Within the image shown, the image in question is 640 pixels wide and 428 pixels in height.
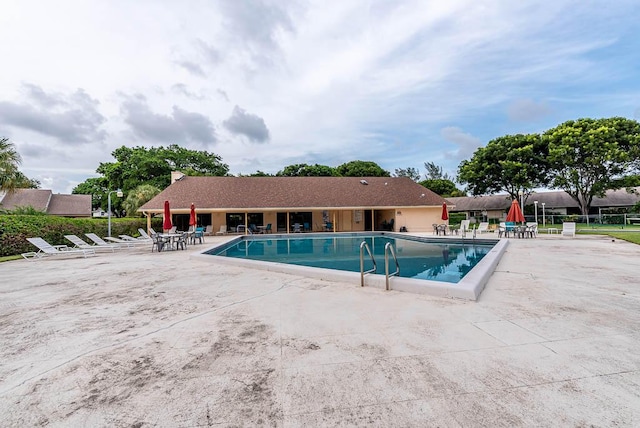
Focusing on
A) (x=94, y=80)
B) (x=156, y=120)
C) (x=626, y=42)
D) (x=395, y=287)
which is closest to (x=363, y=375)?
(x=395, y=287)

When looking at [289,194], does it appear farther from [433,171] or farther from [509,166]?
[433,171]

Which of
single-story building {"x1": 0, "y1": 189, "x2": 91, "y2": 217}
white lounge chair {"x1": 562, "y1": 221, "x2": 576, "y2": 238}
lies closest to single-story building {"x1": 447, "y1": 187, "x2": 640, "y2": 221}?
white lounge chair {"x1": 562, "y1": 221, "x2": 576, "y2": 238}

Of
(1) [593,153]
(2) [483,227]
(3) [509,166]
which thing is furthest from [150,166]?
(1) [593,153]

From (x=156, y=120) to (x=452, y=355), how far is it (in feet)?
128

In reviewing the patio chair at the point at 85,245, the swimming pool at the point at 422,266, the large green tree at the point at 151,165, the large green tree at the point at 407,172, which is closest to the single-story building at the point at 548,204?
the large green tree at the point at 407,172

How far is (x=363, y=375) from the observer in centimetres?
256

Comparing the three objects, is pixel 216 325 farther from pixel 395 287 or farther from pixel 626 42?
pixel 626 42

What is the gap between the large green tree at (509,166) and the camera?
3009cm

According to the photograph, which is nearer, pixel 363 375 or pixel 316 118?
pixel 363 375

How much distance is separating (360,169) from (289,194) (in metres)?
26.6

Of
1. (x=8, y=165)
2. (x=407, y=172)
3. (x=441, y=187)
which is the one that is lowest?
(x=8, y=165)

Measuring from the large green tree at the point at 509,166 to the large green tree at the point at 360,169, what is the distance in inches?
638

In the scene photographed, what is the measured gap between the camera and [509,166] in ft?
98.4

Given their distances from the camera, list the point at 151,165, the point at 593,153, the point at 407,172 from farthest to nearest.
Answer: the point at 407,172 → the point at 151,165 → the point at 593,153
